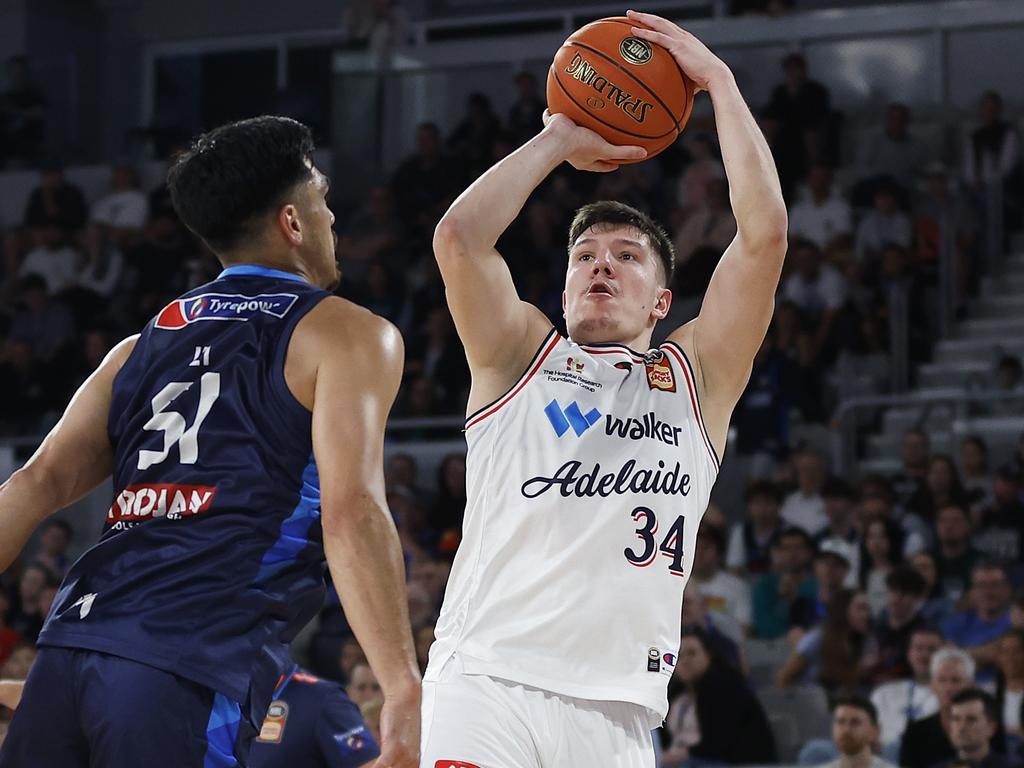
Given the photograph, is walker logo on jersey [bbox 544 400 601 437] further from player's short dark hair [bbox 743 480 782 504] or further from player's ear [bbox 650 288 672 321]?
player's short dark hair [bbox 743 480 782 504]

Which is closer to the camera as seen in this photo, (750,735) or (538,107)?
(750,735)

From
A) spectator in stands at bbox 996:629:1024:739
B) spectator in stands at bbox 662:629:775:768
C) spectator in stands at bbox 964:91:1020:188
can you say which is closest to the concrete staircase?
spectator in stands at bbox 964:91:1020:188

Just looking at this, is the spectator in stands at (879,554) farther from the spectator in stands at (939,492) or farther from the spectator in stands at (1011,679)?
the spectator in stands at (1011,679)

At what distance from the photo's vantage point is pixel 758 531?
1115 cm

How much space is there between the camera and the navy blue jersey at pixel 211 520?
3.27 m

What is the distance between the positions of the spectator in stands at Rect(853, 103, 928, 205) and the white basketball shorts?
450 inches

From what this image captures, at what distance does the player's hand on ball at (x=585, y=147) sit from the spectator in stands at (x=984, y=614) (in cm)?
553

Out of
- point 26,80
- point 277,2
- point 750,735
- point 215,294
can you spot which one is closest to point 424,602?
point 750,735

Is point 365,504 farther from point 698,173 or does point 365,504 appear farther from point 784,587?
point 698,173

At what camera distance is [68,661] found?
10.7 ft

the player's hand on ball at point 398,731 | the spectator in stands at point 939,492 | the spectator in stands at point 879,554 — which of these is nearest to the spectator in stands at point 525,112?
the spectator in stands at point 939,492

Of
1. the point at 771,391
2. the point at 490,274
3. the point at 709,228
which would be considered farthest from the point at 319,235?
the point at 709,228

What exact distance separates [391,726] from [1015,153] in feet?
42.0

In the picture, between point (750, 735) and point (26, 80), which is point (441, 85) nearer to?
point (26, 80)
